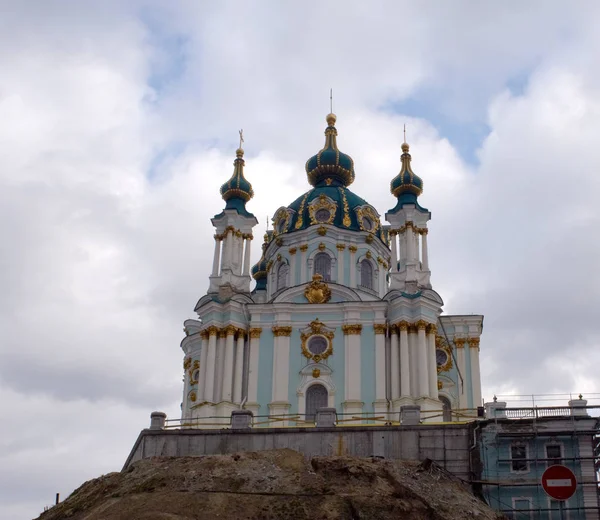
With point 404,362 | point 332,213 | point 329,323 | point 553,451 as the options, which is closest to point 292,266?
point 332,213

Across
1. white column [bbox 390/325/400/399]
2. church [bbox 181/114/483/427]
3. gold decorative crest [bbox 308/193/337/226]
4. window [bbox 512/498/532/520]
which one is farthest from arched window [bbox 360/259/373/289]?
window [bbox 512/498/532/520]

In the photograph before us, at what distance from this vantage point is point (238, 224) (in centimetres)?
4269

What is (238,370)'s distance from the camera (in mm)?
37312

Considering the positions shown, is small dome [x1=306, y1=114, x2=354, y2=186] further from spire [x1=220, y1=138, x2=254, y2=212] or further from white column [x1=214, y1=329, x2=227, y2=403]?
white column [x1=214, y1=329, x2=227, y2=403]

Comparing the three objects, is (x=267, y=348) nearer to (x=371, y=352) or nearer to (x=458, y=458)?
(x=371, y=352)

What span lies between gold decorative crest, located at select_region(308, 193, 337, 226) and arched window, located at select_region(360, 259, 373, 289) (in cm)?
260

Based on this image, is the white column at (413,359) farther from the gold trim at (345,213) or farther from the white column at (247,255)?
the white column at (247,255)

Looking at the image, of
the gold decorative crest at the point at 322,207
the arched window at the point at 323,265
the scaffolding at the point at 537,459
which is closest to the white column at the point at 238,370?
the arched window at the point at 323,265

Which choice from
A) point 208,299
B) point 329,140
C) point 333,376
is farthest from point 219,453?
point 329,140

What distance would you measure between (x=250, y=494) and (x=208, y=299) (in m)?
17.8

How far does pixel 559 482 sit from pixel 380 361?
46.4ft

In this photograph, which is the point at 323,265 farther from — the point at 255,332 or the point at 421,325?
the point at 421,325

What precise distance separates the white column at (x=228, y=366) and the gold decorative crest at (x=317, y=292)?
3.64m

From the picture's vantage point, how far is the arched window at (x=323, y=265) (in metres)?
41.4
